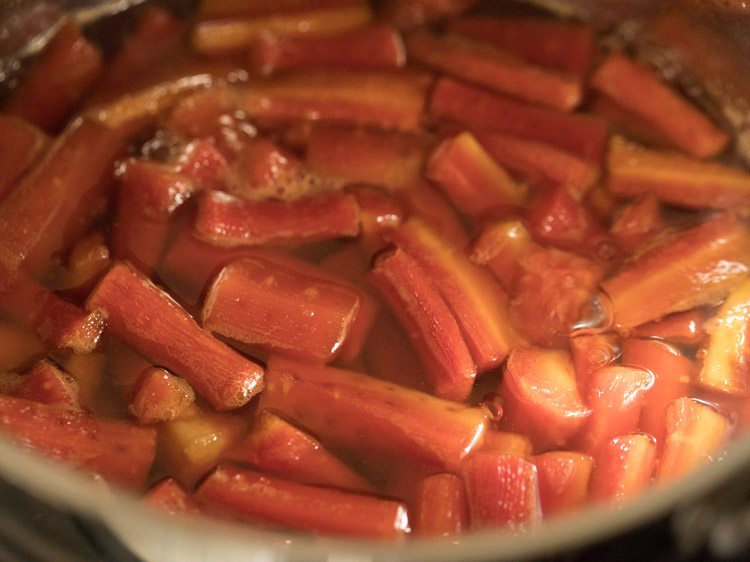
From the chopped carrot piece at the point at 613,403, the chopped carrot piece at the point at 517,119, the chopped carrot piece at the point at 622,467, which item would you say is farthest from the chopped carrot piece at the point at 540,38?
the chopped carrot piece at the point at 622,467

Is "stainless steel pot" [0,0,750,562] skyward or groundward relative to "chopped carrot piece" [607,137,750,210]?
skyward

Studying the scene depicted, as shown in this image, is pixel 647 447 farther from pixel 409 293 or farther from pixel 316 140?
pixel 316 140

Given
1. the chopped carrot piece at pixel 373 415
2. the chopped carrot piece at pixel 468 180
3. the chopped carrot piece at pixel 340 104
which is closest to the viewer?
the chopped carrot piece at pixel 373 415

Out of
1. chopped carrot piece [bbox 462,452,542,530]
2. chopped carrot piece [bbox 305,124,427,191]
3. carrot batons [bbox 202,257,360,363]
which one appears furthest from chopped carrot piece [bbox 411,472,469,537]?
chopped carrot piece [bbox 305,124,427,191]

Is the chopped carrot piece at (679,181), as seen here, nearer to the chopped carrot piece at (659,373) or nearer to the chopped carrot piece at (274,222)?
the chopped carrot piece at (659,373)

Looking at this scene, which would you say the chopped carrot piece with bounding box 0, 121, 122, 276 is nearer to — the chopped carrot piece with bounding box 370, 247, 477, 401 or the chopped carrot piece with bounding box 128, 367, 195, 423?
the chopped carrot piece with bounding box 128, 367, 195, 423

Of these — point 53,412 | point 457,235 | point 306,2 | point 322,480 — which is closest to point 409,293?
point 457,235
